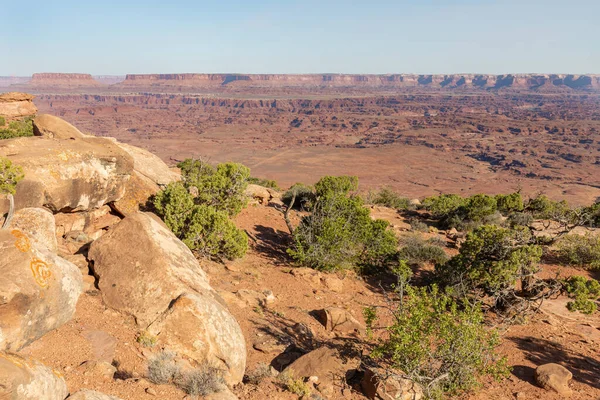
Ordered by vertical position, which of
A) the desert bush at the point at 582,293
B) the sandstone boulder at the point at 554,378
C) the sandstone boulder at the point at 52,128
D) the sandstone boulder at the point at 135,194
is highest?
the sandstone boulder at the point at 52,128

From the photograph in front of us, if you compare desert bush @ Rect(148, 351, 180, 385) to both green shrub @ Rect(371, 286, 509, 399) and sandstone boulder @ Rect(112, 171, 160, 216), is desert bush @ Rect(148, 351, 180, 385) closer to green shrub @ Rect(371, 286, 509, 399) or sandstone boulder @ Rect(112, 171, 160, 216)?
green shrub @ Rect(371, 286, 509, 399)

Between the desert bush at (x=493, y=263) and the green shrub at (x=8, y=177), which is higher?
the green shrub at (x=8, y=177)

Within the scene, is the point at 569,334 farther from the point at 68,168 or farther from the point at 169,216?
the point at 68,168

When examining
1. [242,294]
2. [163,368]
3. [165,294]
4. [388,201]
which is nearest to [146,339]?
[165,294]

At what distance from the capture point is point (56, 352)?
229 inches

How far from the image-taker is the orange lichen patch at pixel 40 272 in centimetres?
585

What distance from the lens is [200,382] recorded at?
18.8ft

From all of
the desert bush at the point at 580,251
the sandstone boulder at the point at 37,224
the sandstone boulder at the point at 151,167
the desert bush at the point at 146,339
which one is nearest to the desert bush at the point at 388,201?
the desert bush at the point at 580,251

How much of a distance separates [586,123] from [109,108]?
615ft

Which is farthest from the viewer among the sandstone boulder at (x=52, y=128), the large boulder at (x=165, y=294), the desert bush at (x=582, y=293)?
the sandstone boulder at (x=52, y=128)

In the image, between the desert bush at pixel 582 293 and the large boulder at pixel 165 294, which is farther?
the desert bush at pixel 582 293

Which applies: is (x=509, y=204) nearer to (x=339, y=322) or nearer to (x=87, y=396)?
(x=339, y=322)

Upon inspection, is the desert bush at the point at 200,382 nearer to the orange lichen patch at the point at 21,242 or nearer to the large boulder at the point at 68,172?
the orange lichen patch at the point at 21,242

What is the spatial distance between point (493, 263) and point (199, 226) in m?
9.70
